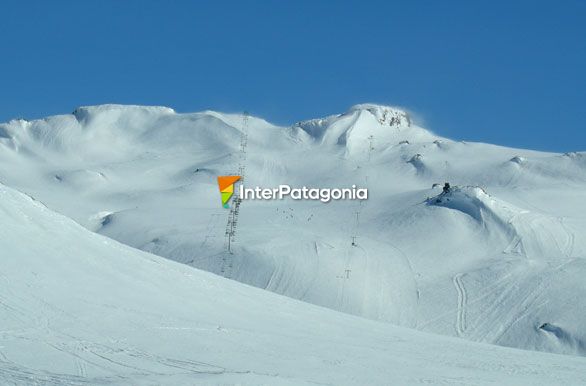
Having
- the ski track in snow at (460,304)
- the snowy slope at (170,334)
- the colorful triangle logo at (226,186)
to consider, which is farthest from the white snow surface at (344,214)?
the colorful triangle logo at (226,186)

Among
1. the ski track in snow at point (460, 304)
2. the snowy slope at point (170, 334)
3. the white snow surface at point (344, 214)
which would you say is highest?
the white snow surface at point (344, 214)

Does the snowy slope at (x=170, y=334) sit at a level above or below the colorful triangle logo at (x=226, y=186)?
below

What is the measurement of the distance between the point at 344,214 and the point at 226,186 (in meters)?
16.4

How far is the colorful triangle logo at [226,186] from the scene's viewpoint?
7050 cm

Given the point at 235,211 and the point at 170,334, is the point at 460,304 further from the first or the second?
the point at 170,334

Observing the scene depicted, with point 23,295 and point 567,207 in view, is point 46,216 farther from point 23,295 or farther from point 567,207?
point 567,207

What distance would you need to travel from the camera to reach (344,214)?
60594 millimetres

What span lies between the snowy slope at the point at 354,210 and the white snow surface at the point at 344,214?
0.15m

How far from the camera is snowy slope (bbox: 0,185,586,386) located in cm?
1709

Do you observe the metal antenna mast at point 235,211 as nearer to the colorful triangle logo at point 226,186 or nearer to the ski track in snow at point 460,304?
the colorful triangle logo at point 226,186

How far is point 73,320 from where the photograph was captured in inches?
779

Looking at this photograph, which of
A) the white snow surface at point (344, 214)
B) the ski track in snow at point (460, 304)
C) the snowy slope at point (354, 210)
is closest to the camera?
the ski track in snow at point (460, 304)

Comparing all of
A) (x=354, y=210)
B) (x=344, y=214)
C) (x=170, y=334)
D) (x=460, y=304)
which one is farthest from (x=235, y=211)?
(x=170, y=334)

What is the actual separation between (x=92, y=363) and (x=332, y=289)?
1148 inches
